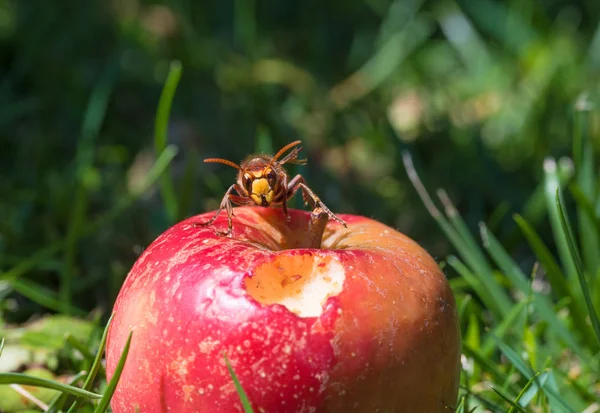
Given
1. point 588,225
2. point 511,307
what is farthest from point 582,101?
point 511,307

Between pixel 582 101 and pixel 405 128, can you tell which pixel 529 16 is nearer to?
pixel 405 128

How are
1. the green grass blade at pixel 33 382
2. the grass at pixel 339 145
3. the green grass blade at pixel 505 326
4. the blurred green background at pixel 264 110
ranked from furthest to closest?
the blurred green background at pixel 264 110
the grass at pixel 339 145
the green grass blade at pixel 505 326
the green grass blade at pixel 33 382

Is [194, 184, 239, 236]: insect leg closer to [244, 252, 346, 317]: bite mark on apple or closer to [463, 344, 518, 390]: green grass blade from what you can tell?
[244, 252, 346, 317]: bite mark on apple

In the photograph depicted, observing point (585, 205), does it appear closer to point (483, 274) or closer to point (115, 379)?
point (483, 274)

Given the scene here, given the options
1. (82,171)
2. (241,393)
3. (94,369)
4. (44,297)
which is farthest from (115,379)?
(82,171)

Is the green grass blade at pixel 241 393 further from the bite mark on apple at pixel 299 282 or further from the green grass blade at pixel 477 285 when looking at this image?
the green grass blade at pixel 477 285

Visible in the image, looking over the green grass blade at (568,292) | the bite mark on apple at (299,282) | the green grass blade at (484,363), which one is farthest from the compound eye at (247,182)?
the green grass blade at (568,292)

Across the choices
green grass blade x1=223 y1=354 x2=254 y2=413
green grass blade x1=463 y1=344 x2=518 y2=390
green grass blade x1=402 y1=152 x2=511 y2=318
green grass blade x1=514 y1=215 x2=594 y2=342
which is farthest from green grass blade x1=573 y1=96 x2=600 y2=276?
green grass blade x1=223 y1=354 x2=254 y2=413
